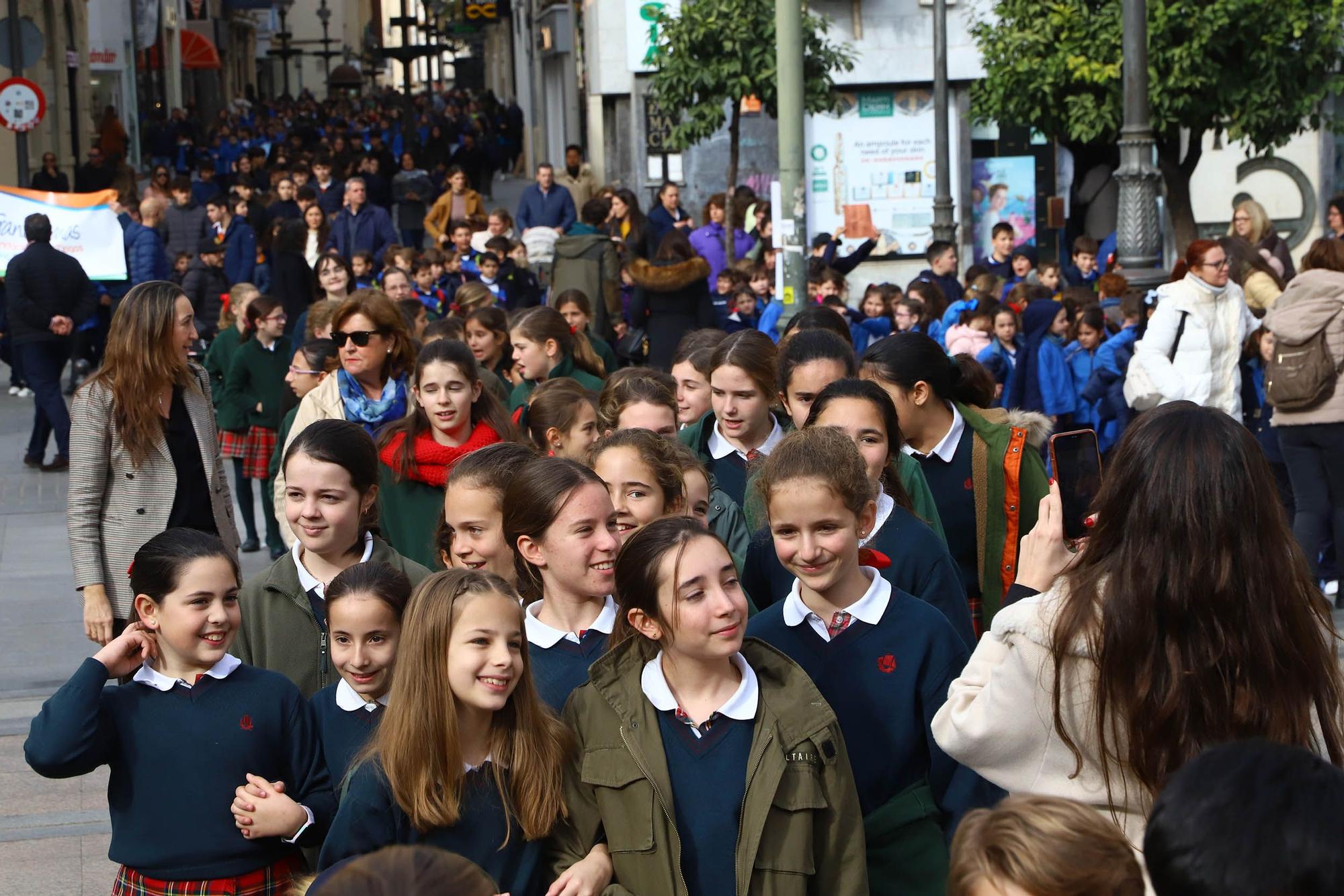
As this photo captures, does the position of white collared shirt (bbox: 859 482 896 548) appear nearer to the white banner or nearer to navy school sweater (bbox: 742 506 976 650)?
navy school sweater (bbox: 742 506 976 650)

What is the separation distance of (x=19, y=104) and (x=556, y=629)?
17375 millimetres

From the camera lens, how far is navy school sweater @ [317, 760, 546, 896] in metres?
3.54

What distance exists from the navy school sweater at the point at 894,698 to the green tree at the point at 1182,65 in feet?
56.9

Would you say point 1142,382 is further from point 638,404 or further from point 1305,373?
point 638,404

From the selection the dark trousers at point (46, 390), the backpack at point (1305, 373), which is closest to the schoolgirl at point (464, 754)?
the backpack at point (1305, 373)

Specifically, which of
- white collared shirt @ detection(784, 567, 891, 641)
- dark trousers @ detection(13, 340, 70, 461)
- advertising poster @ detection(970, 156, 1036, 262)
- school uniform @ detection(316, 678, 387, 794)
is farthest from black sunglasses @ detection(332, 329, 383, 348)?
advertising poster @ detection(970, 156, 1036, 262)

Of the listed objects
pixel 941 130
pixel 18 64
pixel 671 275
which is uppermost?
pixel 18 64

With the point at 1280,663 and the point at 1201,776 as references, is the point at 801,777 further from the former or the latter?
the point at 1201,776

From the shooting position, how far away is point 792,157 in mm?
12016

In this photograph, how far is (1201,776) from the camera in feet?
6.89

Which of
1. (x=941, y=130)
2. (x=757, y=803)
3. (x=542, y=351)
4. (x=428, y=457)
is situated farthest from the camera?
(x=941, y=130)

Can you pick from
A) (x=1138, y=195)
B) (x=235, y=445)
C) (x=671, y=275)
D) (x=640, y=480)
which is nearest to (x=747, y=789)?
(x=640, y=480)

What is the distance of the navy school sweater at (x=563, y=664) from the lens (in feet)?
13.6

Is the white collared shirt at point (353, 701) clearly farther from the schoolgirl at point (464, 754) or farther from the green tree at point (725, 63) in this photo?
the green tree at point (725, 63)
